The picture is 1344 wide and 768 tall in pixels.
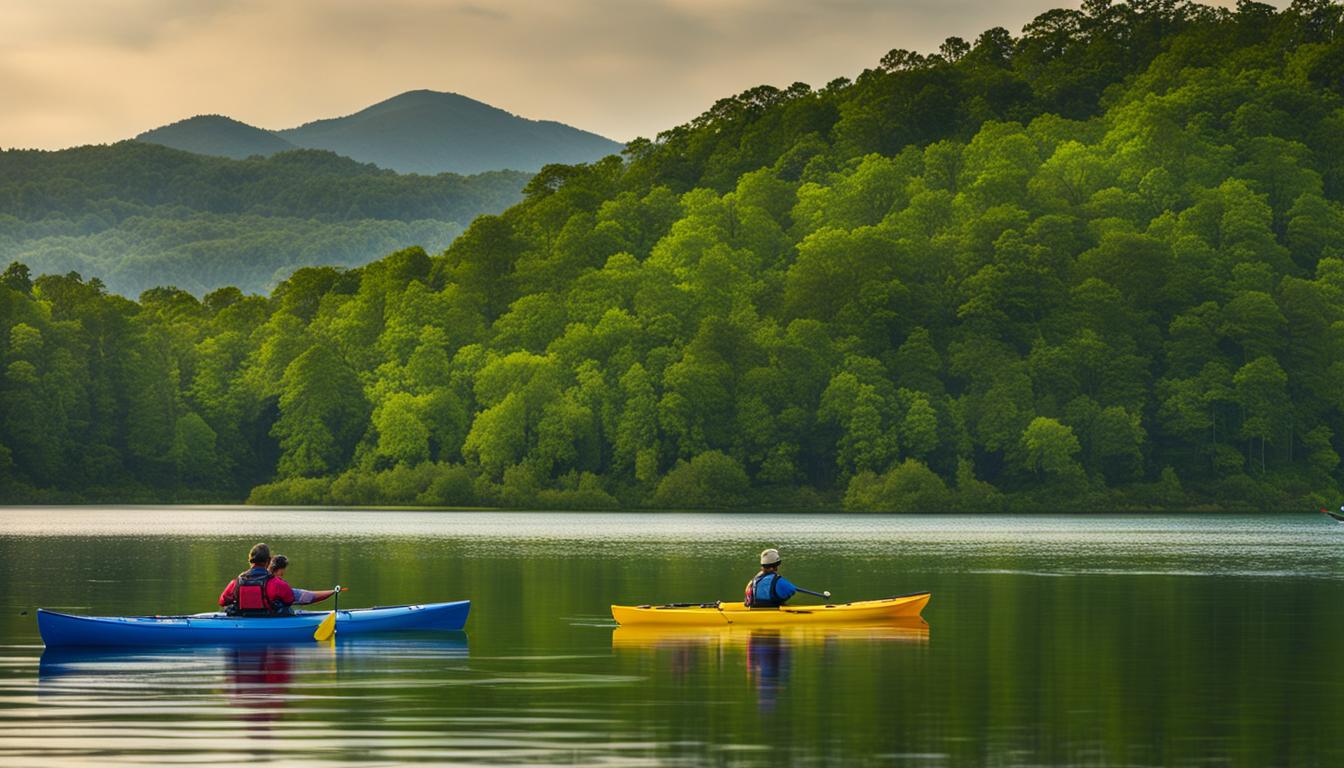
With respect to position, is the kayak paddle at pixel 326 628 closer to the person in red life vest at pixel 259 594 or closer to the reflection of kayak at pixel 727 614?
the person in red life vest at pixel 259 594

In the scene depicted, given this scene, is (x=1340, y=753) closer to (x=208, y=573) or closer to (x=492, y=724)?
(x=492, y=724)

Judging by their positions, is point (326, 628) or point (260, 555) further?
point (326, 628)

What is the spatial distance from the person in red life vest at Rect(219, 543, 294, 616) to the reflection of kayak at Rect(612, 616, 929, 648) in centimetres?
604

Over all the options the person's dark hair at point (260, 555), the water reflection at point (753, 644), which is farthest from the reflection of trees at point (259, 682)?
the water reflection at point (753, 644)

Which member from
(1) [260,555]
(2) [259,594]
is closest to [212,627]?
(2) [259,594]

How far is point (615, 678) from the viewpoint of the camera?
97.5 feet

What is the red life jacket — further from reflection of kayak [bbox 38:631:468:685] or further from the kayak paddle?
the kayak paddle

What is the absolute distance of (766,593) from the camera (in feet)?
125

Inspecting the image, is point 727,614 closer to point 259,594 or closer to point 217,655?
point 259,594

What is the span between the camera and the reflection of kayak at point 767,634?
35.9 metres

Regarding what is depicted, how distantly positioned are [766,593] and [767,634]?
0.95 metres

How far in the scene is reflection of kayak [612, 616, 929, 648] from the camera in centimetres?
3594

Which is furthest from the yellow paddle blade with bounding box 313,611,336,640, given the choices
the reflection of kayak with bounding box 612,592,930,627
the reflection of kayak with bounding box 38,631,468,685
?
the reflection of kayak with bounding box 612,592,930,627

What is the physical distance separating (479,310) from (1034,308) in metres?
53.0
